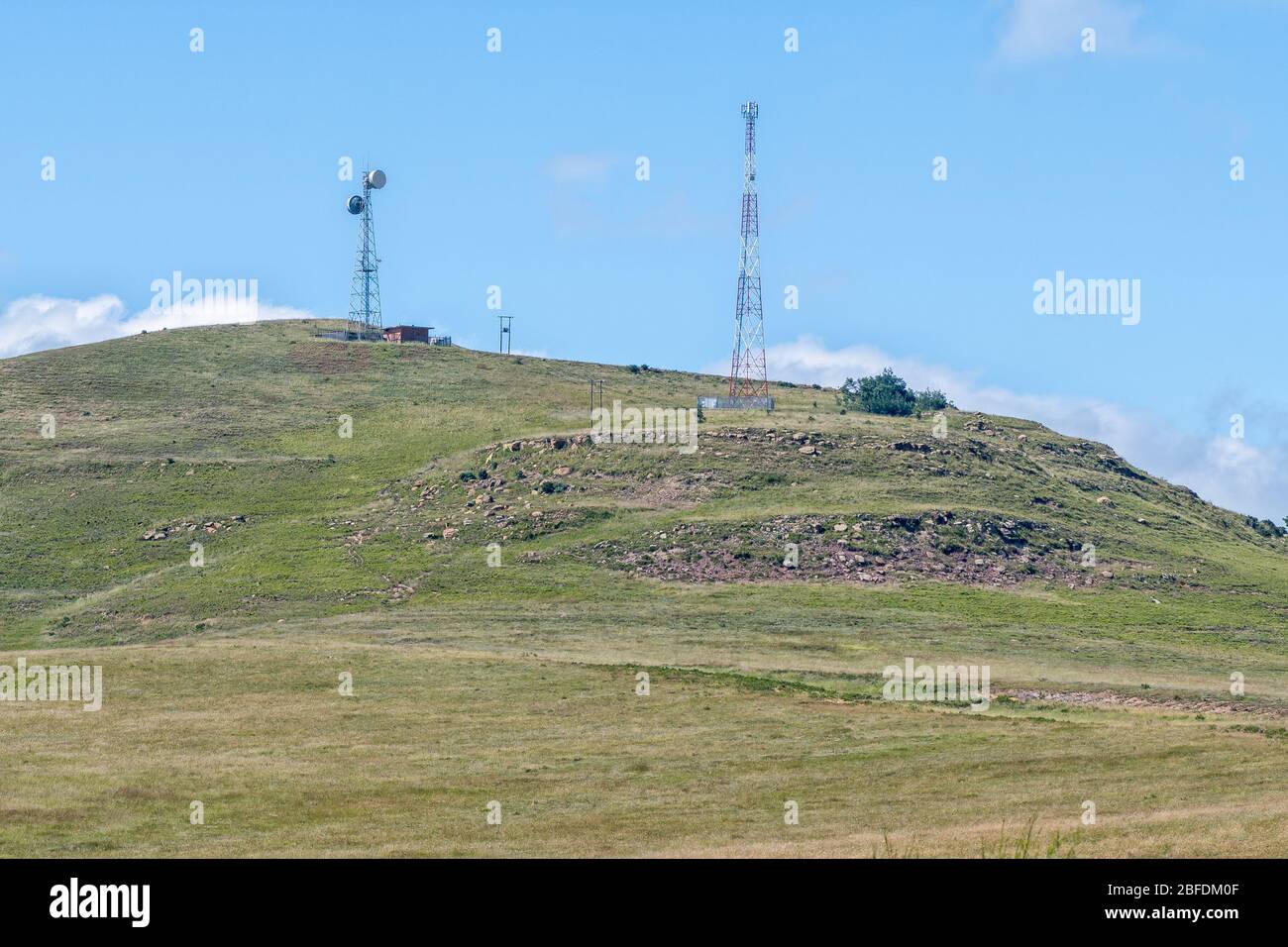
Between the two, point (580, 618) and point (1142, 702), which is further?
point (580, 618)

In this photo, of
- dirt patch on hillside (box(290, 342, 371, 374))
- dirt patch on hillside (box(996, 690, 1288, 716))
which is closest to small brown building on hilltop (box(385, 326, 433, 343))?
dirt patch on hillside (box(290, 342, 371, 374))

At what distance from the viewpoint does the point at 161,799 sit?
47781mm

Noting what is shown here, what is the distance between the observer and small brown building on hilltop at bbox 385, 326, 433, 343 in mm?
188625

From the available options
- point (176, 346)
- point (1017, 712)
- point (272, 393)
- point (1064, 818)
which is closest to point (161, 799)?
point (1064, 818)

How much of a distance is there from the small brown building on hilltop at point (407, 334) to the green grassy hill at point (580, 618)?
19.5 ft

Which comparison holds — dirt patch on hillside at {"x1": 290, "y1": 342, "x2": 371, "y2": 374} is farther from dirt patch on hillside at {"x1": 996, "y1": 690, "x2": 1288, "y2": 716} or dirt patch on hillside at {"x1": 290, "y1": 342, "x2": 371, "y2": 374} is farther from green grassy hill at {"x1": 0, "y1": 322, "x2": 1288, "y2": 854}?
dirt patch on hillside at {"x1": 996, "y1": 690, "x2": 1288, "y2": 716}

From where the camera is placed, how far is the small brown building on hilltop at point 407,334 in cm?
18862

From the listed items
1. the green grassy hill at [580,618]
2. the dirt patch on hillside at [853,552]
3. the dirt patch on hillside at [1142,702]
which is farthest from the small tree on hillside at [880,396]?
the dirt patch on hillside at [1142,702]

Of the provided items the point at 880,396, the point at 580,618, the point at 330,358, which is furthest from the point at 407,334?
the point at 580,618

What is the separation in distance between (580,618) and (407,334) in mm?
100177

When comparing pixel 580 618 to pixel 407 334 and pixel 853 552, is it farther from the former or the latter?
pixel 407 334

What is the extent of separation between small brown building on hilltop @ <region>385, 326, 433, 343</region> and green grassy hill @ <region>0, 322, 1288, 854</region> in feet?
19.5

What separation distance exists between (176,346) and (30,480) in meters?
54.4

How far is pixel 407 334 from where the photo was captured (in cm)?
18925
